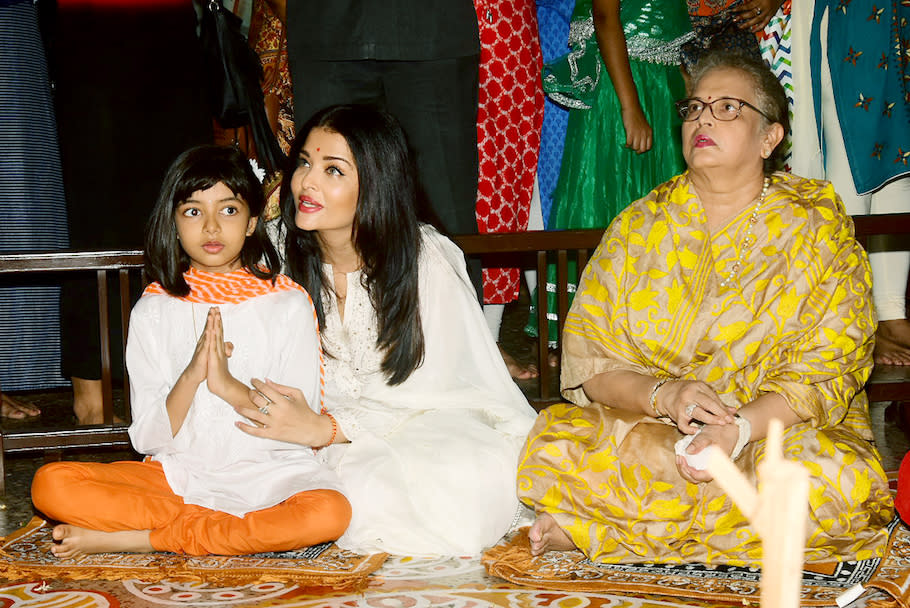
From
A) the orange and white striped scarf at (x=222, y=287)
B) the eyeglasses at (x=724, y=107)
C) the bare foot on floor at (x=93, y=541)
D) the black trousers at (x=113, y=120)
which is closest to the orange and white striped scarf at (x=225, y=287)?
the orange and white striped scarf at (x=222, y=287)

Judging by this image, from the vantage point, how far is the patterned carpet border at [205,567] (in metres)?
2.33

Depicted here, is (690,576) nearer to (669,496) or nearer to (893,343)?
(669,496)

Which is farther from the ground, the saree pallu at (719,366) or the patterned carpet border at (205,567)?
the saree pallu at (719,366)

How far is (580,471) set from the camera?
2.52 m

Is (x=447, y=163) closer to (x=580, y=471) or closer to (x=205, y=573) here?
(x=580, y=471)

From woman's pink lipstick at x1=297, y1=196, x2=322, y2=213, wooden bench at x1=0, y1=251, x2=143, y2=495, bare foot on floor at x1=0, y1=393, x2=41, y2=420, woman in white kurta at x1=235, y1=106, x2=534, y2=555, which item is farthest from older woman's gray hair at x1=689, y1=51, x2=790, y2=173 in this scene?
bare foot on floor at x1=0, y1=393, x2=41, y2=420

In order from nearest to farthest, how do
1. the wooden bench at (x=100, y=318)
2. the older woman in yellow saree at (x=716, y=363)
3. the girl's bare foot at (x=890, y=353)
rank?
1. the older woman in yellow saree at (x=716, y=363)
2. the wooden bench at (x=100, y=318)
3. the girl's bare foot at (x=890, y=353)

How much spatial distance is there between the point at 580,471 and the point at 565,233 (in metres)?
0.92

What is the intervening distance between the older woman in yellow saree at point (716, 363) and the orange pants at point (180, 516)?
511 mm

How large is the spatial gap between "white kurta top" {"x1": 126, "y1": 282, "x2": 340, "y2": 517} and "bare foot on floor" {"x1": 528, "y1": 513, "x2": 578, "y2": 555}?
51 centimetres

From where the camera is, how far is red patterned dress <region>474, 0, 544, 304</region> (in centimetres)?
382

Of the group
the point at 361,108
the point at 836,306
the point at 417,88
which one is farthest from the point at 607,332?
the point at 417,88

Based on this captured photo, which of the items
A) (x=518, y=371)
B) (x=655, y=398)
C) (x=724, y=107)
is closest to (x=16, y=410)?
(x=518, y=371)

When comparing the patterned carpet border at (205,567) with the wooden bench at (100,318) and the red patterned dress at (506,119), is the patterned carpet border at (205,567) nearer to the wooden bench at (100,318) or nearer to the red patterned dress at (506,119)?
the wooden bench at (100,318)
